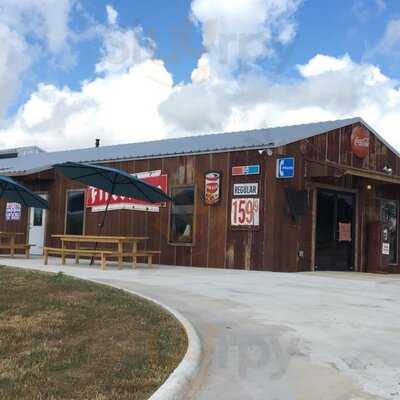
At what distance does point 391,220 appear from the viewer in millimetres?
19422

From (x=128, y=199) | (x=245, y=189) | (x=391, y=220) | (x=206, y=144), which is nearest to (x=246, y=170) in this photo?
(x=245, y=189)

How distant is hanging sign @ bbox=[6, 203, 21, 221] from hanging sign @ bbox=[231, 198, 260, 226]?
924cm

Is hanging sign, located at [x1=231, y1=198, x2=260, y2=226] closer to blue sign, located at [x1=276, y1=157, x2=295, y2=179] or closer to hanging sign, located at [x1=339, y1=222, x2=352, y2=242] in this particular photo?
blue sign, located at [x1=276, y1=157, x2=295, y2=179]

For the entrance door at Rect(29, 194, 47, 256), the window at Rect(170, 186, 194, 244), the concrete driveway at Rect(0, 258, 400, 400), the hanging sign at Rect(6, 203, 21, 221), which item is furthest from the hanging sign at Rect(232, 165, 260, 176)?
the hanging sign at Rect(6, 203, 21, 221)

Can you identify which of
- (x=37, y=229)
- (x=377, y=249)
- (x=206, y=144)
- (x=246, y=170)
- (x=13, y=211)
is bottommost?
(x=377, y=249)

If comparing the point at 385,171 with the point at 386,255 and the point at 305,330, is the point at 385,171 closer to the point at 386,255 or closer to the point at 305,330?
the point at 386,255

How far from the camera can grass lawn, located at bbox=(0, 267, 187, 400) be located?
14.8 feet

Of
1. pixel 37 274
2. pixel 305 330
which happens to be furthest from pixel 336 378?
pixel 37 274

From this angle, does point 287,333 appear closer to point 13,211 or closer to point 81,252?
point 81,252

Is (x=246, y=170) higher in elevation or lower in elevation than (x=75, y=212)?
higher

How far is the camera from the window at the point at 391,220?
1900cm

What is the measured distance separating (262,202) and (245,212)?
53cm

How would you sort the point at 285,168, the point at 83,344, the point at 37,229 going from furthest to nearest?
the point at 37,229, the point at 285,168, the point at 83,344

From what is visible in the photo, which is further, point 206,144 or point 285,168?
point 206,144
